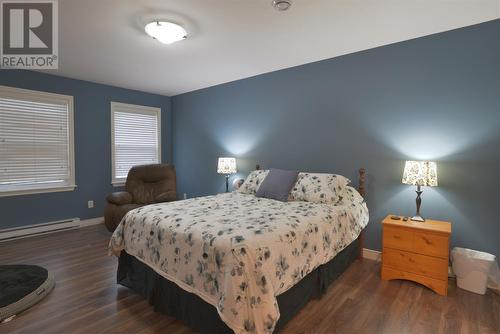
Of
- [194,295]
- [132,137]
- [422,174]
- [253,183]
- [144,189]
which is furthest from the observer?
[132,137]

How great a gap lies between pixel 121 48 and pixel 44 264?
254 centimetres

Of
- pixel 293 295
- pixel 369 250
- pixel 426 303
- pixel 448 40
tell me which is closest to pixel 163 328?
pixel 293 295

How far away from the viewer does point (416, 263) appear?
2.33 m

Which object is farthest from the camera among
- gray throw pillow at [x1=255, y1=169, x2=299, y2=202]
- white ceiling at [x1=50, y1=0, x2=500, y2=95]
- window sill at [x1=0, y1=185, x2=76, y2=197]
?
window sill at [x1=0, y1=185, x2=76, y2=197]

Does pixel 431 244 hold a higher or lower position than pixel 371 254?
higher

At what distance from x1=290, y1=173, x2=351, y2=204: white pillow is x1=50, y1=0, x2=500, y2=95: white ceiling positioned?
58.6 inches

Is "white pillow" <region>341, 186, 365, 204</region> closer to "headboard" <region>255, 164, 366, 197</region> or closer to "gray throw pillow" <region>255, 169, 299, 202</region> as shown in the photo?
"headboard" <region>255, 164, 366, 197</region>

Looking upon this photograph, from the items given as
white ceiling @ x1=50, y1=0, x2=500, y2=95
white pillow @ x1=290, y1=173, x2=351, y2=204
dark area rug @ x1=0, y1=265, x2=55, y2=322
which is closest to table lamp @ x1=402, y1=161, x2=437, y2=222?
white pillow @ x1=290, y1=173, x2=351, y2=204

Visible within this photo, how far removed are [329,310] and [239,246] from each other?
3.60 ft

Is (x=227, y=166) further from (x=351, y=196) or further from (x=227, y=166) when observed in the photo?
(x=351, y=196)

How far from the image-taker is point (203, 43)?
279cm

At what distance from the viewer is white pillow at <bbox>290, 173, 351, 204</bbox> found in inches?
108

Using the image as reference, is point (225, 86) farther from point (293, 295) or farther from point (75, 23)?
point (293, 295)

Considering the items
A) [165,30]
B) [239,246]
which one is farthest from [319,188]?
[165,30]
